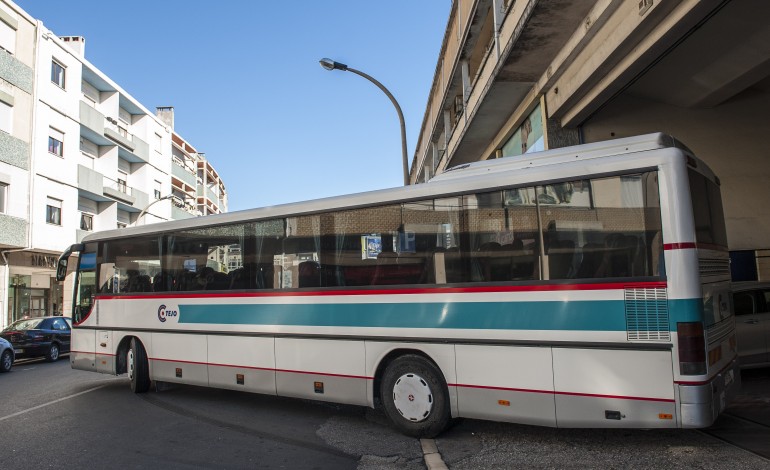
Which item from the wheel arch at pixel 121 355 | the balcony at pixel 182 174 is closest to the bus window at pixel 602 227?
the wheel arch at pixel 121 355

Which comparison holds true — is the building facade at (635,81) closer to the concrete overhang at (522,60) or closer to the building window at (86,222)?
the concrete overhang at (522,60)

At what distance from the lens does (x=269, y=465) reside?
546 cm

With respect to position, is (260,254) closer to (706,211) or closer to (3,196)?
(706,211)

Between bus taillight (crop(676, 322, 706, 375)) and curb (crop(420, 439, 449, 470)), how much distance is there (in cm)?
231

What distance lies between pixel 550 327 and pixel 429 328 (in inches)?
53.7

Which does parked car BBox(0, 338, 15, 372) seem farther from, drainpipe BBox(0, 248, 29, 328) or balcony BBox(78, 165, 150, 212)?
balcony BBox(78, 165, 150, 212)

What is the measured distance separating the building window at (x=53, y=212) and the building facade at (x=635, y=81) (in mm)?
23258

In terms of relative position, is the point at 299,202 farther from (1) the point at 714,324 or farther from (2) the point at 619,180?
(1) the point at 714,324

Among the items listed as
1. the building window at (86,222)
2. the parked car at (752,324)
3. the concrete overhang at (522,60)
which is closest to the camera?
the parked car at (752,324)

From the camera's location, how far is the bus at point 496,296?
5.00 meters

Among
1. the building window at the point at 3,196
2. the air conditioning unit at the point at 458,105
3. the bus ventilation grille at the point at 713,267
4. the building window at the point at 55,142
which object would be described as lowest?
the bus ventilation grille at the point at 713,267

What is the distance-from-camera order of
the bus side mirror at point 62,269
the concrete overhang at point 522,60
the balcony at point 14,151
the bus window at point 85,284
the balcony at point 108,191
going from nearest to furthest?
the concrete overhang at point 522,60
the bus window at point 85,284
the bus side mirror at point 62,269
the balcony at point 14,151
the balcony at point 108,191

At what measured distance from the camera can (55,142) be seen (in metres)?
29.8

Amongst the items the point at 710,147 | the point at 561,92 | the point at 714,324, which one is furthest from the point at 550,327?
the point at 710,147
